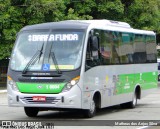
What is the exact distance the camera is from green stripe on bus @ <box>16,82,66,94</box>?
14.2m

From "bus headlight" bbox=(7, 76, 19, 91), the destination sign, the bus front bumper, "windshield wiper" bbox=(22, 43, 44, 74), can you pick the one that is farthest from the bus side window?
"bus headlight" bbox=(7, 76, 19, 91)

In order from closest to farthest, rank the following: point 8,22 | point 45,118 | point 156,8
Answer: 1. point 45,118
2. point 8,22
3. point 156,8

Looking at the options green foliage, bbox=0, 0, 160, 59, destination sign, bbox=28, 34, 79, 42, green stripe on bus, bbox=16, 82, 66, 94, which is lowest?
green stripe on bus, bbox=16, 82, 66, 94

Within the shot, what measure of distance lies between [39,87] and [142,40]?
722 cm

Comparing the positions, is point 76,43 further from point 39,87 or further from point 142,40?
point 142,40

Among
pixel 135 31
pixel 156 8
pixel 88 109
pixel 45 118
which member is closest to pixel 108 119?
pixel 88 109

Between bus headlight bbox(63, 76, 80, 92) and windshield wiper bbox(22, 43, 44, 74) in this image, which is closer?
bus headlight bbox(63, 76, 80, 92)

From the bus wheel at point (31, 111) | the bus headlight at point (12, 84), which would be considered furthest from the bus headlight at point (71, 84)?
the bus wheel at point (31, 111)

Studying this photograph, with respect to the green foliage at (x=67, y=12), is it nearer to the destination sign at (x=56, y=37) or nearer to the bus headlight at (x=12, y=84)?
the destination sign at (x=56, y=37)

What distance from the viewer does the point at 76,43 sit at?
14.8 metres

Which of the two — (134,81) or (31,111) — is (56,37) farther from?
(134,81)

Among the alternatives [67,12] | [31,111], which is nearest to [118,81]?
[31,111]

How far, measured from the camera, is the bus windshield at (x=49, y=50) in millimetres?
14500

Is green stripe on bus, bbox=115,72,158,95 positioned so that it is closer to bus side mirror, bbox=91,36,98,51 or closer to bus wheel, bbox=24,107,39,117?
bus side mirror, bbox=91,36,98,51
